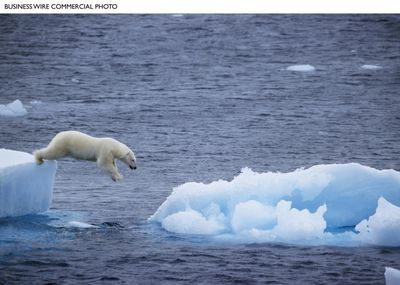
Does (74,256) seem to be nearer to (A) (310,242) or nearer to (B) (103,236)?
(B) (103,236)

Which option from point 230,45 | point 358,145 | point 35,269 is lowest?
point 35,269

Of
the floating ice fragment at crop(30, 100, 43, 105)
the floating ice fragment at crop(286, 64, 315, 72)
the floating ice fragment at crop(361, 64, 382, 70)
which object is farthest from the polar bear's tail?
the floating ice fragment at crop(361, 64, 382, 70)

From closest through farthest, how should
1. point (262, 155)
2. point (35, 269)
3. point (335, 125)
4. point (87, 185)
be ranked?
point (35, 269), point (87, 185), point (262, 155), point (335, 125)

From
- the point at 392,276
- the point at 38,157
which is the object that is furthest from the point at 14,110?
the point at 392,276

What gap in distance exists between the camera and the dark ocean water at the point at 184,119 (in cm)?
786

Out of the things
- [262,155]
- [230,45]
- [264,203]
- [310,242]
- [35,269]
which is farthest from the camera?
[230,45]

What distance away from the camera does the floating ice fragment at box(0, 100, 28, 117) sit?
46.9 ft

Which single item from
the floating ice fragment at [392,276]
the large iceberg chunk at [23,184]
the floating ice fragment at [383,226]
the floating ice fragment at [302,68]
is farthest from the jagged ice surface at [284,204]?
the floating ice fragment at [302,68]

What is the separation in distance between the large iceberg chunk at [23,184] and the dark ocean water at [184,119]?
0.13 metres

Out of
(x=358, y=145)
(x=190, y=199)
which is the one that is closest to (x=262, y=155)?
(x=358, y=145)

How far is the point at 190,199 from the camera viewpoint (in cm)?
895

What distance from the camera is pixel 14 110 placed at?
14367 millimetres

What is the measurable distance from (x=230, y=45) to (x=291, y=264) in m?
12.4

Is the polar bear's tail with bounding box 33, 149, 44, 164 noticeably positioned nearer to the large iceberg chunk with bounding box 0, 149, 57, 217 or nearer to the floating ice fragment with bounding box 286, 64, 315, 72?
the large iceberg chunk with bounding box 0, 149, 57, 217
